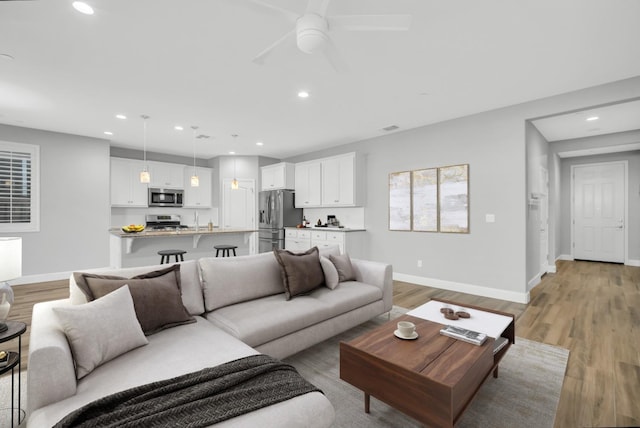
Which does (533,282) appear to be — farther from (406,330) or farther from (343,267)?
(406,330)

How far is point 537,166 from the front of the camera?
15.5 ft

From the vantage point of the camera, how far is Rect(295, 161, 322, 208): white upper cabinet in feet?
21.3

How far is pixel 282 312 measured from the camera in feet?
7.77

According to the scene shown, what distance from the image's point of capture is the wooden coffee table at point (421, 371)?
4.78 ft

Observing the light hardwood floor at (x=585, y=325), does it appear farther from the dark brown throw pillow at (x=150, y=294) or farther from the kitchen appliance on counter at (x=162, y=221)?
the kitchen appliance on counter at (x=162, y=221)

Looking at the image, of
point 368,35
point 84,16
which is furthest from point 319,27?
point 84,16

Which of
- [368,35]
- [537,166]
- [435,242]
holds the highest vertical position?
[368,35]

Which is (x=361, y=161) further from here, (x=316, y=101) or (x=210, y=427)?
(x=210, y=427)

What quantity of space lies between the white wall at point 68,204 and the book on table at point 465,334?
6301 mm

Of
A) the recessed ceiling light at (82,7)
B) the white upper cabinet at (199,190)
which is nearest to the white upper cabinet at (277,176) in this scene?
the white upper cabinet at (199,190)

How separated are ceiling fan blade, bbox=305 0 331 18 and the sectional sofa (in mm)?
1983

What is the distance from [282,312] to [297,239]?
4221 mm

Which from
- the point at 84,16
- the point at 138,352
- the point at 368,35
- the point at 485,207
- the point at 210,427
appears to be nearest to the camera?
the point at 210,427

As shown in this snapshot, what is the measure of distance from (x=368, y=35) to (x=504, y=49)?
1.30 m
